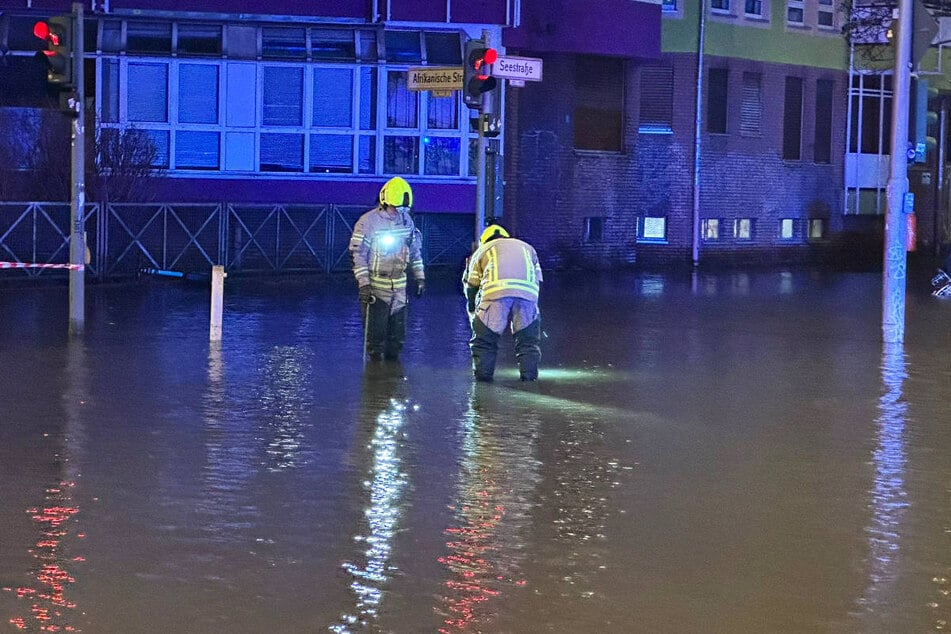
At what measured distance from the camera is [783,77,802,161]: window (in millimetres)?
37938

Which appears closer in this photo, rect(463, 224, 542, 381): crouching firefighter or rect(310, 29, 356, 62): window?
rect(463, 224, 542, 381): crouching firefighter

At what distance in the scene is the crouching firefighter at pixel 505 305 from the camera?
45.1ft

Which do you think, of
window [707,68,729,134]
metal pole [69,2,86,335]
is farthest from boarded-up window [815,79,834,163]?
metal pole [69,2,86,335]

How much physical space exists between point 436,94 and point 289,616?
13.1m

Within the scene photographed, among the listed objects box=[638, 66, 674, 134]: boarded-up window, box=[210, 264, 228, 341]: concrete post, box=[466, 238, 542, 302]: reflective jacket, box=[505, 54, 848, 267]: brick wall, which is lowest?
box=[210, 264, 228, 341]: concrete post

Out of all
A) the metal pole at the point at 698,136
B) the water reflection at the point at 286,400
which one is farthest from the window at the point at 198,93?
the water reflection at the point at 286,400

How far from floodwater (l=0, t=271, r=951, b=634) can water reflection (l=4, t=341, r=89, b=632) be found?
2 centimetres

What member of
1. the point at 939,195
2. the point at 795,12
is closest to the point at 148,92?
the point at 795,12

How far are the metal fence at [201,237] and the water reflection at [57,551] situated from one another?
14042 mm

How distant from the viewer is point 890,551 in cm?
770

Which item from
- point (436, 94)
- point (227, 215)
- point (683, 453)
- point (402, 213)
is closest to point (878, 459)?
point (683, 453)

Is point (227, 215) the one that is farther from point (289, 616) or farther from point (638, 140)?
point (289, 616)

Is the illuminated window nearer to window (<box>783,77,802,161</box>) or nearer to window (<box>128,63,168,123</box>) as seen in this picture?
window (<box>783,77,802,161</box>)

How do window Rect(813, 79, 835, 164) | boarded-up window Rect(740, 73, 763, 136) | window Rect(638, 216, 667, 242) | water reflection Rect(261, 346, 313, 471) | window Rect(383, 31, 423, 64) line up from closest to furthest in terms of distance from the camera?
water reflection Rect(261, 346, 313, 471)
window Rect(383, 31, 423, 64)
window Rect(638, 216, 667, 242)
boarded-up window Rect(740, 73, 763, 136)
window Rect(813, 79, 835, 164)
